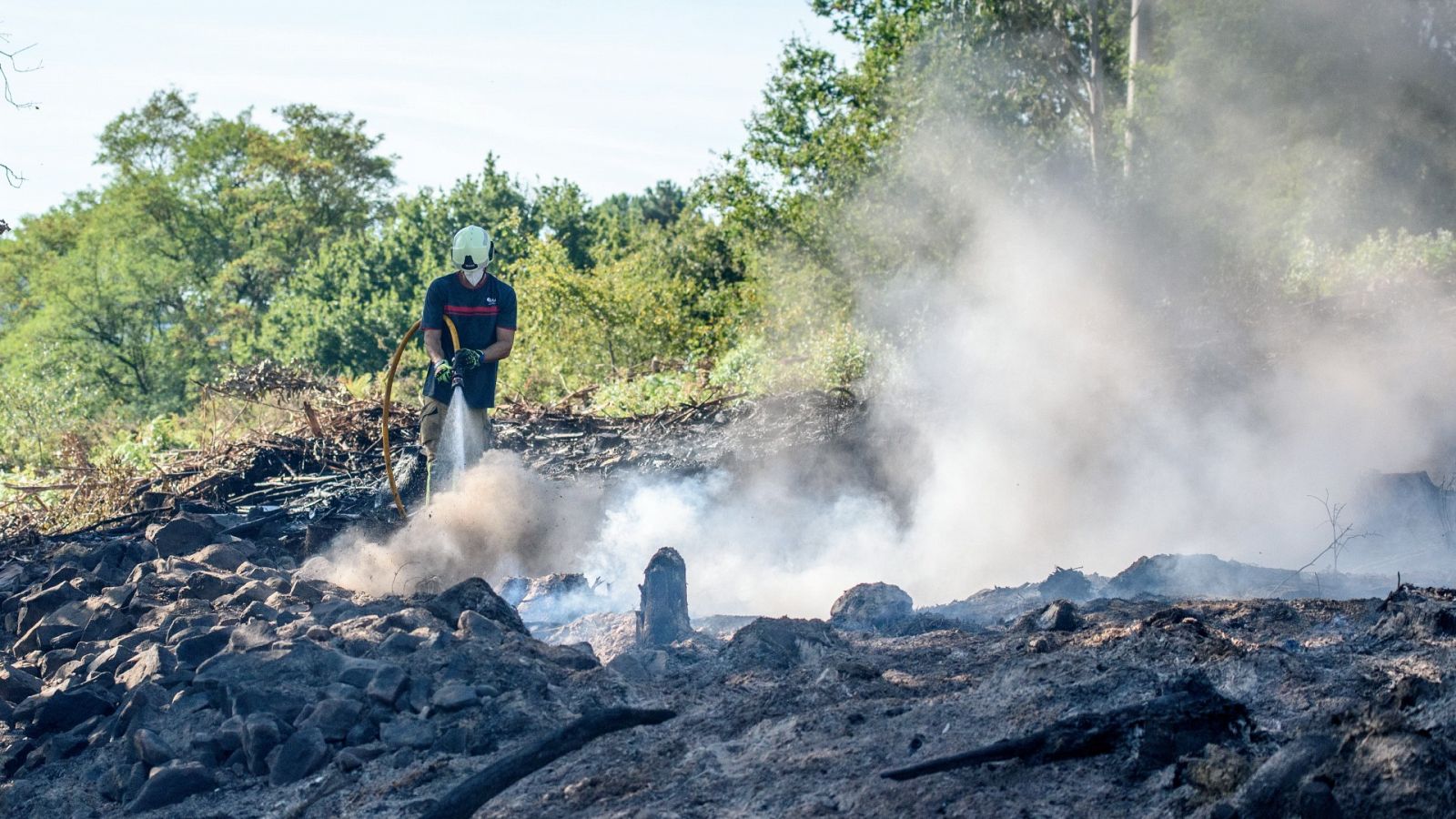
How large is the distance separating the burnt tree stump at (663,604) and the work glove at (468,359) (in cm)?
214

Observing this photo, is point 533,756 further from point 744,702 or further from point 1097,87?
point 1097,87

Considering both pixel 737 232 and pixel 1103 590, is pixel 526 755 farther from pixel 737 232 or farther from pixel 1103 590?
pixel 737 232

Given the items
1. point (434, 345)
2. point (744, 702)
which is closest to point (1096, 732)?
point (744, 702)

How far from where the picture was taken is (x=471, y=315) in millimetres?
8484

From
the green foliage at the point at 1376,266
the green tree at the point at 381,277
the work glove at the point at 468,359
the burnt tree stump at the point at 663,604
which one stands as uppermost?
the green tree at the point at 381,277

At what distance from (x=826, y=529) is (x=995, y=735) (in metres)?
6.74

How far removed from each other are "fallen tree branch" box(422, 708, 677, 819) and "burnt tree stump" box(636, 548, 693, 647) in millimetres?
1474

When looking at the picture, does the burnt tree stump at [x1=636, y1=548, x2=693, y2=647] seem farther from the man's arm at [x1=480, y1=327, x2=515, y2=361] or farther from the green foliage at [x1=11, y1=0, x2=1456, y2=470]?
the green foliage at [x1=11, y1=0, x2=1456, y2=470]

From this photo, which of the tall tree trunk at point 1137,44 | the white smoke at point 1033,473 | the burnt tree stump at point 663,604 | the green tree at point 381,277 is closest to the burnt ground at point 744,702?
the burnt tree stump at point 663,604

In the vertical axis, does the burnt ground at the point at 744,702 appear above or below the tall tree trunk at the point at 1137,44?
below

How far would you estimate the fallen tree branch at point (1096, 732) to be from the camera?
12.9 ft

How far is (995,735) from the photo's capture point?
165 inches

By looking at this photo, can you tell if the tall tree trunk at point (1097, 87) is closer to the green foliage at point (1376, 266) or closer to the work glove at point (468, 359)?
the green foliage at point (1376, 266)

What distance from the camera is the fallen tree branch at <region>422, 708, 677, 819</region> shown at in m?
4.40
